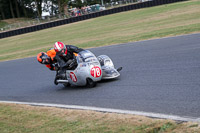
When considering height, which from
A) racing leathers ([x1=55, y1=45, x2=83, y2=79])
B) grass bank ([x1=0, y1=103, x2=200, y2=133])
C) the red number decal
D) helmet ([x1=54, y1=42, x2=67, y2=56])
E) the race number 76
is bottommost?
grass bank ([x1=0, y1=103, x2=200, y2=133])

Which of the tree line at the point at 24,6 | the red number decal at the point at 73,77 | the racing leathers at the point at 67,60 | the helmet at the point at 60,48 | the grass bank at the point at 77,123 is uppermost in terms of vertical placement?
the tree line at the point at 24,6

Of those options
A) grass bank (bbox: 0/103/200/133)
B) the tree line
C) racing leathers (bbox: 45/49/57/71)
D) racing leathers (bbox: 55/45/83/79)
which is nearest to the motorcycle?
racing leathers (bbox: 55/45/83/79)

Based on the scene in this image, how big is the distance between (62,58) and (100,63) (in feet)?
3.63

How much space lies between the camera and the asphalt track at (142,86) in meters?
5.94

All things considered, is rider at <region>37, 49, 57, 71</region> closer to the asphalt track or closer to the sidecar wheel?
the asphalt track

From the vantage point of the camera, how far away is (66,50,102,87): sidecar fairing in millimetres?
8258

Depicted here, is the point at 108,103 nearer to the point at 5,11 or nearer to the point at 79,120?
the point at 79,120

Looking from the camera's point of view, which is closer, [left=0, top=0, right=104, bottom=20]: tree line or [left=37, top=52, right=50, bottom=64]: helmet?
[left=37, top=52, right=50, bottom=64]: helmet

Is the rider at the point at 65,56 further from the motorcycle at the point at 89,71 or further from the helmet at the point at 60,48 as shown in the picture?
the motorcycle at the point at 89,71

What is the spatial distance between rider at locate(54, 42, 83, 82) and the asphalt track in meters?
0.66

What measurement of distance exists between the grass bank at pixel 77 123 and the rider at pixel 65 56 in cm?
173

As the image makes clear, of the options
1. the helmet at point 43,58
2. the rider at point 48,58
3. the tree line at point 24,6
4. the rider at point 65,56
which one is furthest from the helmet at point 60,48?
the tree line at point 24,6

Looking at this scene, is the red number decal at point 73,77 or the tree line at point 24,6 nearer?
the red number decal at point 73,77

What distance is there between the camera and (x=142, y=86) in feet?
24.2
